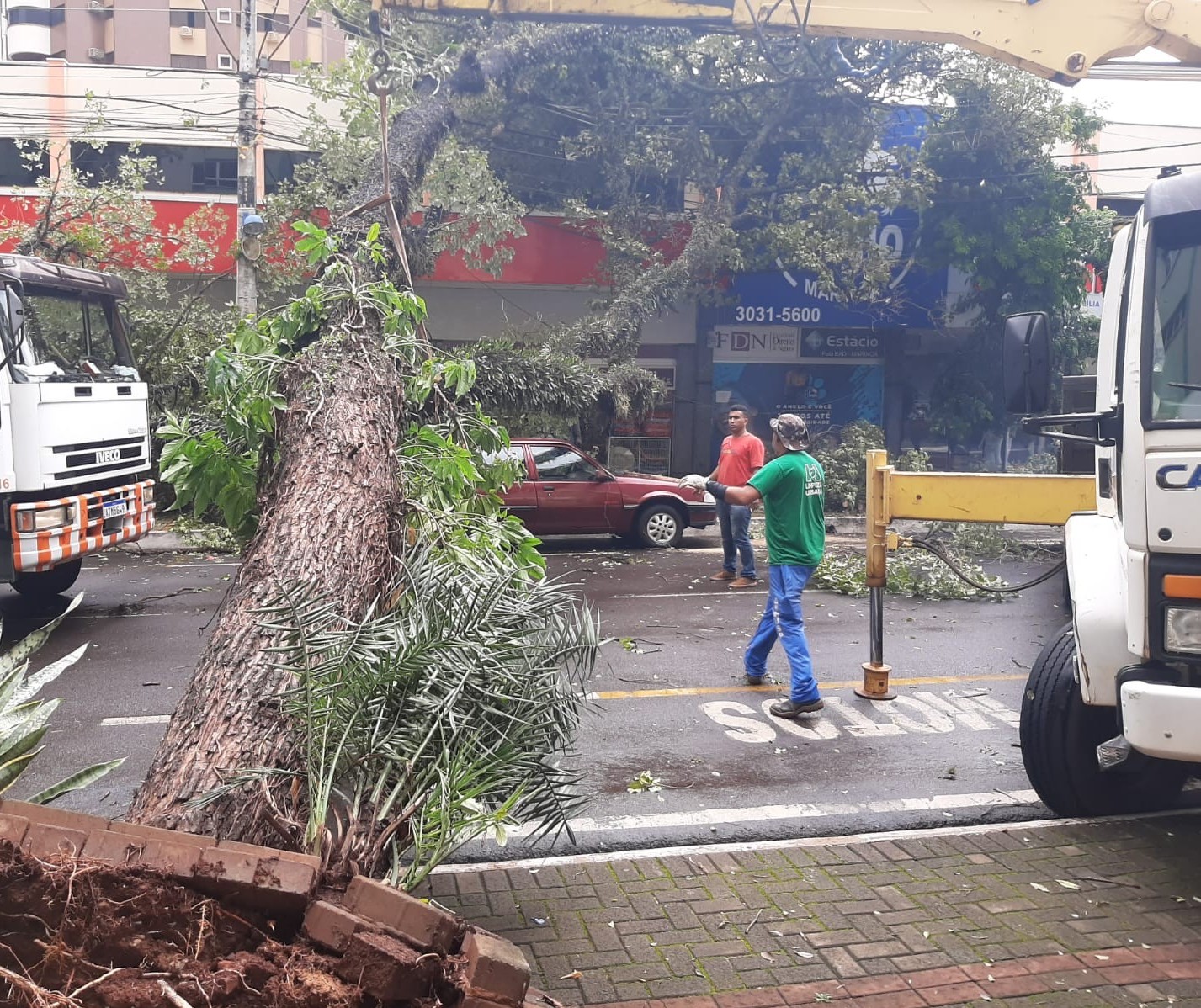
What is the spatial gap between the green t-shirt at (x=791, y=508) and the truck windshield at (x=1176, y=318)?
9.35 ft

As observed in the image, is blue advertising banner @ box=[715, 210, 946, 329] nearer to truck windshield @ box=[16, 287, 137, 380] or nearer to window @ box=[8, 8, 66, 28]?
truck windshield @ box=[16, 287, 137, 380]

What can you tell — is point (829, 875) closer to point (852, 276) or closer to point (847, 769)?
point (847, 769)

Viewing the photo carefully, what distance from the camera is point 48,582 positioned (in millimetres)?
10281

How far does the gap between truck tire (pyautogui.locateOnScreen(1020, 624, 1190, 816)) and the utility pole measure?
42.1 ft

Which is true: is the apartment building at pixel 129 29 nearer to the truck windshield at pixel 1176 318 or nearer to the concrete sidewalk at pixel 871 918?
the truck windshield at pixel 1176 318

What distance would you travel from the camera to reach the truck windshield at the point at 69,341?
8.92 meters

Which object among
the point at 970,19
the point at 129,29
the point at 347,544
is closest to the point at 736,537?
the point at 970,19

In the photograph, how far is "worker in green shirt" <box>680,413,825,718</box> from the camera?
6.71 metres

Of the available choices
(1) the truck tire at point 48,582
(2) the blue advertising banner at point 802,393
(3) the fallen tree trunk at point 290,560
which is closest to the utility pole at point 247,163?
(1) the truck tire at point 48,582

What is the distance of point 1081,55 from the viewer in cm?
969

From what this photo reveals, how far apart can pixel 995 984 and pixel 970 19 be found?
9.10 metres

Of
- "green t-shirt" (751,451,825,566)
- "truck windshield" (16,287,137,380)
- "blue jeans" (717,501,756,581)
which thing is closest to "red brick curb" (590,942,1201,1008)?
"green t-shirt" (751,451,825,566)

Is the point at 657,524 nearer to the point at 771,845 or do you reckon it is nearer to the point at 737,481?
the point at 737,481

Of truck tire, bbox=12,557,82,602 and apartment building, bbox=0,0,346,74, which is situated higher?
apartment building, bbox=0,0,346,74
